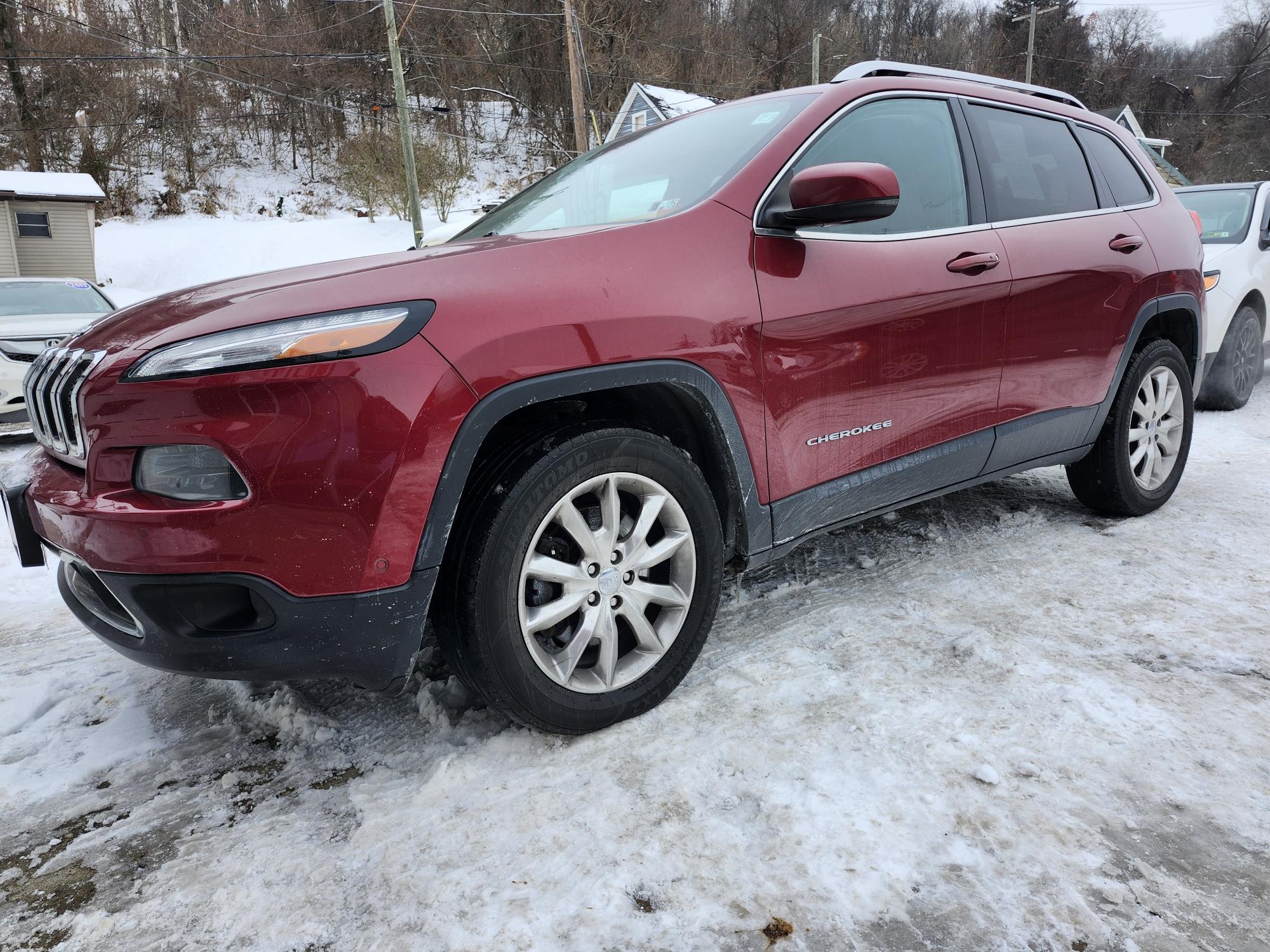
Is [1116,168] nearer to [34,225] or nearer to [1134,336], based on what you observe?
[1134,336]

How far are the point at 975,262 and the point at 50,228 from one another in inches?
1092

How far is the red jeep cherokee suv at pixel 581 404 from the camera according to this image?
1652 millimetres

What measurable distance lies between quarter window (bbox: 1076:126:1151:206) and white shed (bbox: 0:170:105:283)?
85.6 feet

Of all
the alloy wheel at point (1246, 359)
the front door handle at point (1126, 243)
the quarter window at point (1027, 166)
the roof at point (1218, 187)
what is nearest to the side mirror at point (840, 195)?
the quarter window at point (1027, 166)

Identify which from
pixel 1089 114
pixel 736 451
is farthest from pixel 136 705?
pixel 1089 114

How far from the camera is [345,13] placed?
35125mm

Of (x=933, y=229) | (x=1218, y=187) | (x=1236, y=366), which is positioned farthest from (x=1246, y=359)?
(x=933, y=229)

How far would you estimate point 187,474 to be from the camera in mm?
1661

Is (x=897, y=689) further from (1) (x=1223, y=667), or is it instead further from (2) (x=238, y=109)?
(2) (x=238, y=109)

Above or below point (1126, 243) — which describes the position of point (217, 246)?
above

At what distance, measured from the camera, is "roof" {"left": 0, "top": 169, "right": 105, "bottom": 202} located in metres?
22.1

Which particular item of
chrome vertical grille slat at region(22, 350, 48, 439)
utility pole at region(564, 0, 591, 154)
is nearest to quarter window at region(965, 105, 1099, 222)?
chrome vertical grille slat at region(22, 350, 48, 439)

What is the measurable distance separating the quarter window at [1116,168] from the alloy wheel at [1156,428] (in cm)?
Result: 78

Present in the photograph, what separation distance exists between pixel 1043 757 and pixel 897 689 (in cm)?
42
